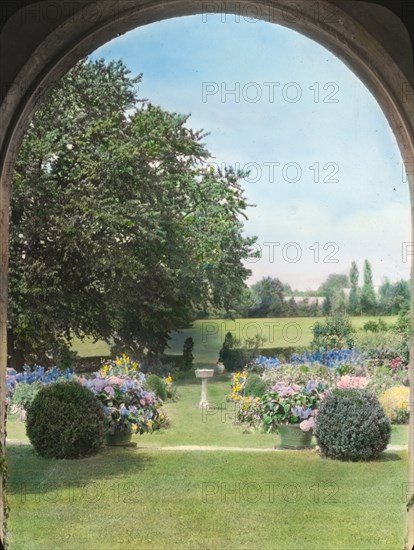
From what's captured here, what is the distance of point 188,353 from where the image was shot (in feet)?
14.5

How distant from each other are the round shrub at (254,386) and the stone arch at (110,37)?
7.32 ft

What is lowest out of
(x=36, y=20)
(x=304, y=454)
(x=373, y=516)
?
(x=373, y=516)

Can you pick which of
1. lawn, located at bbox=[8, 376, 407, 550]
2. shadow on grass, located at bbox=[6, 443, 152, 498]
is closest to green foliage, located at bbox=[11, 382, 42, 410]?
lawn, located at bbox=[8, 376, 407, 550]

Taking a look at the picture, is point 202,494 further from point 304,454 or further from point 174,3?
point 174,3

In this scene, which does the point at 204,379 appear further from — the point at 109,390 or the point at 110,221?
the point at 110,221

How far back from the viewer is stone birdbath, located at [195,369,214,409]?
14.3ft

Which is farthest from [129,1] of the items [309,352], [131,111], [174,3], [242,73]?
[309,352]

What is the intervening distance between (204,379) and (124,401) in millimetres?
526

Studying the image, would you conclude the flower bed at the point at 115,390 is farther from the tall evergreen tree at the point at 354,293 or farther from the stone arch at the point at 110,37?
the stone arch at the point at 110,37

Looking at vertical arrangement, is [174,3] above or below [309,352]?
above

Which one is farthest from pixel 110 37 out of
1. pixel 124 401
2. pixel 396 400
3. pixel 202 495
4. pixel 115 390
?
pixel 396 400

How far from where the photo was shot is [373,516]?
411cm

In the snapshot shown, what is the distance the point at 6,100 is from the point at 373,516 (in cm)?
329

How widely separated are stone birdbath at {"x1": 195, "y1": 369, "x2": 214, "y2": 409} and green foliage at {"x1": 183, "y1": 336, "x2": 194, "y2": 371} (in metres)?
0.08
